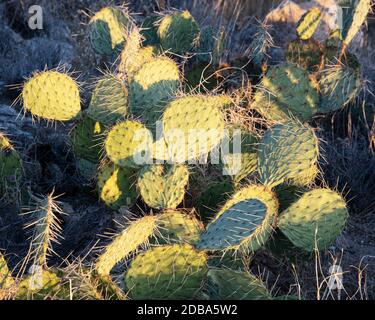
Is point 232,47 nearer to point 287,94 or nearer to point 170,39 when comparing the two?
point 170,39

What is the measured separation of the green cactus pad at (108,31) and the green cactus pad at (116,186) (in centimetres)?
115

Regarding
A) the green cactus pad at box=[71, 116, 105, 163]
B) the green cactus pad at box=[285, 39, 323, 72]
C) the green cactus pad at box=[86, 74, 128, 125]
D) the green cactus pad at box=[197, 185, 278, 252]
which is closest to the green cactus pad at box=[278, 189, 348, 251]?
the green cactus pad at box=[197, 185, 278, 252]

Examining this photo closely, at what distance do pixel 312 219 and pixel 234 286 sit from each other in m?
0.59

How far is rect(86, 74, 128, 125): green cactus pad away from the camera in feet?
12.0

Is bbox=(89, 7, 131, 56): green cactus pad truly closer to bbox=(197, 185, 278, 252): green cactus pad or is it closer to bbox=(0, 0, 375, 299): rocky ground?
bbox=(0, 0, 375, 299): rocky ground

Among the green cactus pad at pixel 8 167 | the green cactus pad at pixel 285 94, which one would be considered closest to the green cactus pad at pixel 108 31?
the green cactus pad at pixel 285 94

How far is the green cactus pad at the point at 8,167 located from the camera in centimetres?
369

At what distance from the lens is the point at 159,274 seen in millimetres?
2729

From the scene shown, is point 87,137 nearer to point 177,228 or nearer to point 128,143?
point 128,143

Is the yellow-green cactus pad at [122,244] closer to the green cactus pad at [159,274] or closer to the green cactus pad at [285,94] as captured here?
the green cactus pad at [159,274]

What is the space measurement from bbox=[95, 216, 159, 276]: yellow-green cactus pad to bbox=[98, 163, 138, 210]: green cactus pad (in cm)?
80

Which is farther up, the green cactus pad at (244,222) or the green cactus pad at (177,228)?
the green cactus pad at (244,222)

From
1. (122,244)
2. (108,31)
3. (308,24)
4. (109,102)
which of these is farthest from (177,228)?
(308,24)
